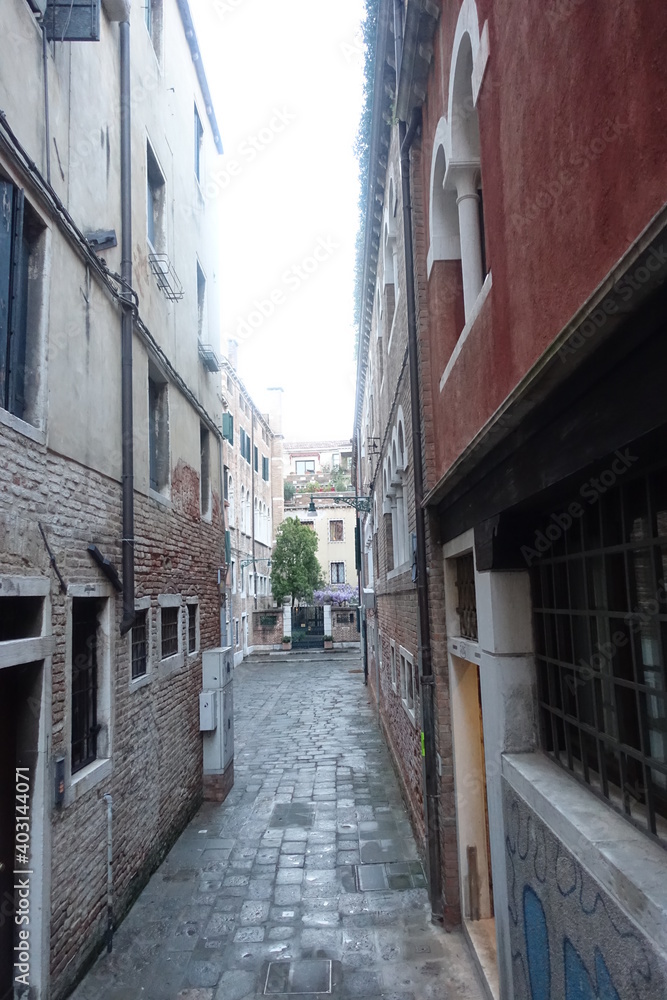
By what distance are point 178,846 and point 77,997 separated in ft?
9.18

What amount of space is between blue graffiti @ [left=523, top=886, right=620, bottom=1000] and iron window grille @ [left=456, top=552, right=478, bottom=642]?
207 cm

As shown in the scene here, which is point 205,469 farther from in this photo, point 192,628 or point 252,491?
point 252,491

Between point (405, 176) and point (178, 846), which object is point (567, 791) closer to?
point (405, 176)

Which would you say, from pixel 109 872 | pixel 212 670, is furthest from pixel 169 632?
pixel 109 872

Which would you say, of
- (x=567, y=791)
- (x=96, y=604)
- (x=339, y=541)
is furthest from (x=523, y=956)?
(x=339, y=541)

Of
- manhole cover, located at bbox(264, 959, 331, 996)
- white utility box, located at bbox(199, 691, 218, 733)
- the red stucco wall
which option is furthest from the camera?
white utility box, located at bbox(199, 691, 218, 733)

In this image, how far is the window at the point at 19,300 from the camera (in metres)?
4.19

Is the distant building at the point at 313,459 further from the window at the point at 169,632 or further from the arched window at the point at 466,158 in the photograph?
the arched window at the point at 466,158

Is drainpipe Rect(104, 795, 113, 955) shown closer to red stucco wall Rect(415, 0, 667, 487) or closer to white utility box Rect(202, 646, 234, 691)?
white utility box Rect(202, 646, 234, 691)

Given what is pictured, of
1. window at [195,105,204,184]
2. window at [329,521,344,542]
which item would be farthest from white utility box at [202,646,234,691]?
window at [329,521,344,542]

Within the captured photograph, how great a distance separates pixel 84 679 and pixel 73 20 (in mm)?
5016

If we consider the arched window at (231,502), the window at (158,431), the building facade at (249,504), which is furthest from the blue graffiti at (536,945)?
the arched window at (231,502)

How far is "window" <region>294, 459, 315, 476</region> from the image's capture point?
49438 millimetres

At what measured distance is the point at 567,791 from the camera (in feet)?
9.72
